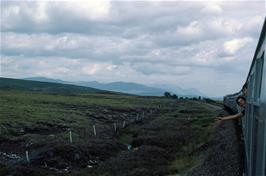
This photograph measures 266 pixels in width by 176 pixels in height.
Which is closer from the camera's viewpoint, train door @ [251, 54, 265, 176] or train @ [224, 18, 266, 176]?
train @ [224, 18, 266, 176]

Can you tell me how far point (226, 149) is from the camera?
21.8 m

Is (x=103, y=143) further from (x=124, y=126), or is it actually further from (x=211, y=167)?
(x=124, y=126)

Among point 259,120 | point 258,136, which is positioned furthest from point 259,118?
point 258,136

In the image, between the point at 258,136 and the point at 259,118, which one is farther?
the point at 258,136

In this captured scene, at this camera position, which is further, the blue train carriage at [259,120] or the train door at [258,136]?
the train door at [258,136]

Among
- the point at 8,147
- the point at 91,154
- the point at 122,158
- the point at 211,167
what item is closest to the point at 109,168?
the point at 122,158

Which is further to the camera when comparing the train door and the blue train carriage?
the train door

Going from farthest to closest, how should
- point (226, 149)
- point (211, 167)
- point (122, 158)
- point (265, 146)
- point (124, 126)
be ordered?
1. point (124, 126)
2. point (122, 158)
3. point (226, 149)
4. point (211, 167)
5. point (265, 146)

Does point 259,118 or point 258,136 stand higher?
point 259,118

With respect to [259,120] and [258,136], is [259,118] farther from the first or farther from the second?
[258,136]

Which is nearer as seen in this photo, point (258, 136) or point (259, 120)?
point (259, 120)

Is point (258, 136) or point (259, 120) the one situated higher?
point (259, 120)

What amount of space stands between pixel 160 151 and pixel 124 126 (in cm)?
2254

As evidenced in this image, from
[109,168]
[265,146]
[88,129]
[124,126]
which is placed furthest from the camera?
[124,126]
